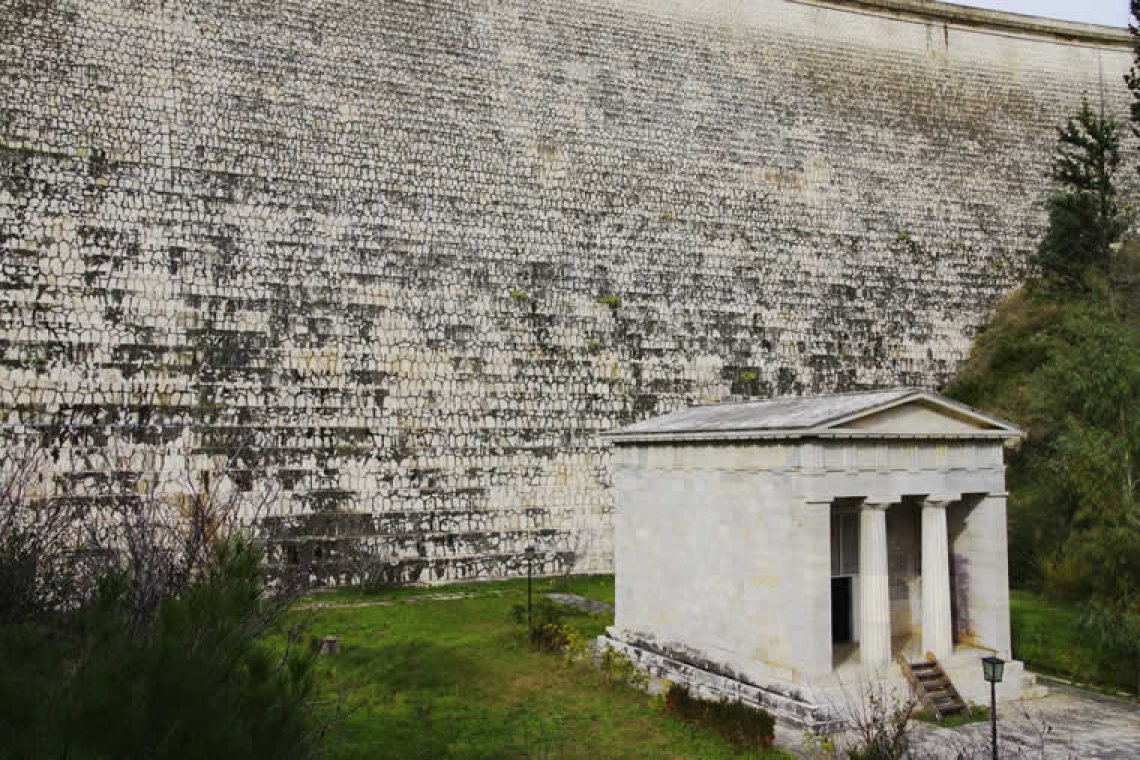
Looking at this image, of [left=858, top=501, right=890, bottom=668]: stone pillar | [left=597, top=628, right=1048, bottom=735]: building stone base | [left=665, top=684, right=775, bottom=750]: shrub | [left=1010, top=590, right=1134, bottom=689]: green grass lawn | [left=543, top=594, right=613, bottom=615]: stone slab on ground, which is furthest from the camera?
[left=543, top=594, right=613, bottom=615]: stone slab on ground

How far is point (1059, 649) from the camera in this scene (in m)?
12.6

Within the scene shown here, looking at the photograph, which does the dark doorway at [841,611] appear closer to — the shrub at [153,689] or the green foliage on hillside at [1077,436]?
the green foliage on hillside at [1077,436]

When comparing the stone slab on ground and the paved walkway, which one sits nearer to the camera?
the paved walkway

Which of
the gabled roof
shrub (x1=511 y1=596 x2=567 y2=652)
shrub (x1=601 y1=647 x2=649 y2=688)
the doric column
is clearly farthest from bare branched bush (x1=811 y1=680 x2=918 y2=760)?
shrub (x1=511 y1=596 x2=567 y2=652)

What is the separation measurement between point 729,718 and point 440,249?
1257cm

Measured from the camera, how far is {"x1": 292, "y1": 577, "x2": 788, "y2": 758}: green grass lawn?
898 cm

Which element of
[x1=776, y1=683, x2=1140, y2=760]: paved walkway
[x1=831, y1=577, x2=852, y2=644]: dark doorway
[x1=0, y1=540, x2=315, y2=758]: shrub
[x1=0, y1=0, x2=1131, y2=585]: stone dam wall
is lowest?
[x1=776, y1=683, x2=1140, y2=760]: paved walkway

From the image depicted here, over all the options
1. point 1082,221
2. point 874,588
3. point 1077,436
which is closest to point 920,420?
point 874,588

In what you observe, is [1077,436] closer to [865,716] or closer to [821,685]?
[821,685]

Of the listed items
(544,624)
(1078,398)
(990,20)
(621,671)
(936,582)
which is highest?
(990,20)

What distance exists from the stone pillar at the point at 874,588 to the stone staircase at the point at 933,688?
1.13 feet

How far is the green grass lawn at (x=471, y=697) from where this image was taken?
8984 mm

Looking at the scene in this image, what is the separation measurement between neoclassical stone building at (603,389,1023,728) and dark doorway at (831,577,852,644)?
21 mm

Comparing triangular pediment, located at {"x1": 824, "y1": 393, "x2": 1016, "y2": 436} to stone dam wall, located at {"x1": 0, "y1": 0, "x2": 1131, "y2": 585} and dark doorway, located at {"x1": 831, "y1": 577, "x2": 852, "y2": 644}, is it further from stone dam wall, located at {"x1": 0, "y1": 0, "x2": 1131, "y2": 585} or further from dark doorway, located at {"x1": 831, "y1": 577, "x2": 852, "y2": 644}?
stone dam wall, located at {"x1": 0, "y1": 0, "x2": 1131, "y2": 585}
